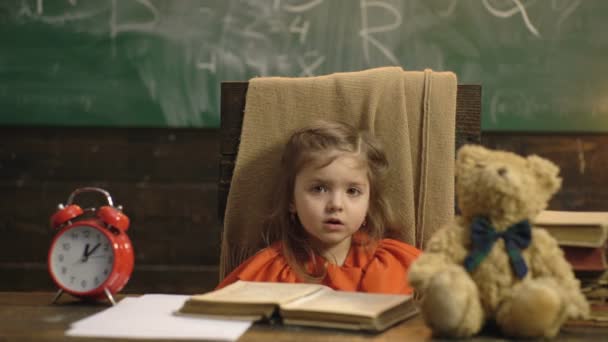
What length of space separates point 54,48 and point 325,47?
2.89 feet

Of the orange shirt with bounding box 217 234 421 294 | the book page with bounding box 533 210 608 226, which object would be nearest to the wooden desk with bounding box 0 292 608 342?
the book page with bounding box 533 210 608 226

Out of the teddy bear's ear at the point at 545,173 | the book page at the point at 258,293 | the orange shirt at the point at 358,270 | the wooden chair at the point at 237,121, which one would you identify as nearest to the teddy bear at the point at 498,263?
the teddy bear's ear at the point at 545,173

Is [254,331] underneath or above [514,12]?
underneath

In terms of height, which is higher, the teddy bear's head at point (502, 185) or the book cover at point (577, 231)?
the teddy bear's head at point (502, 185)

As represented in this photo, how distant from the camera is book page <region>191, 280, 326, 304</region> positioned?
921 millimetres

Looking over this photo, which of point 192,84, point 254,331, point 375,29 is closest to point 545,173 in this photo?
point 254,331

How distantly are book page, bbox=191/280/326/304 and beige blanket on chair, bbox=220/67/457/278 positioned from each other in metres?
0.42

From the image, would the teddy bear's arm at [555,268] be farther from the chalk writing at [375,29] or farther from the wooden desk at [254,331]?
the chalk writing at [375,29]

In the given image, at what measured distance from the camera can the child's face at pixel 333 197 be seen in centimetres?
132

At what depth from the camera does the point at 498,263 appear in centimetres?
85

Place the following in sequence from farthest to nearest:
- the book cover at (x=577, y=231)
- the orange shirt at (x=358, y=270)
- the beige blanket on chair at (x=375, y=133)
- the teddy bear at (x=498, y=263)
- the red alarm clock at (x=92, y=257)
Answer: the beige blanket on chair at (x=375, y=133)
the orange shirt at (x=358, y=270)
the red alarm clock at (x=92, y=257)
the book cover at (x=577, y=231)
the teddy bear at (x=498, y=263)

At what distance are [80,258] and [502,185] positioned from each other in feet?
2.11

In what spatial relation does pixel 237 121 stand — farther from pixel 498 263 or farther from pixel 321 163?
pixel 498 263

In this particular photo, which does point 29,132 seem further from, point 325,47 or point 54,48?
point 325,47
